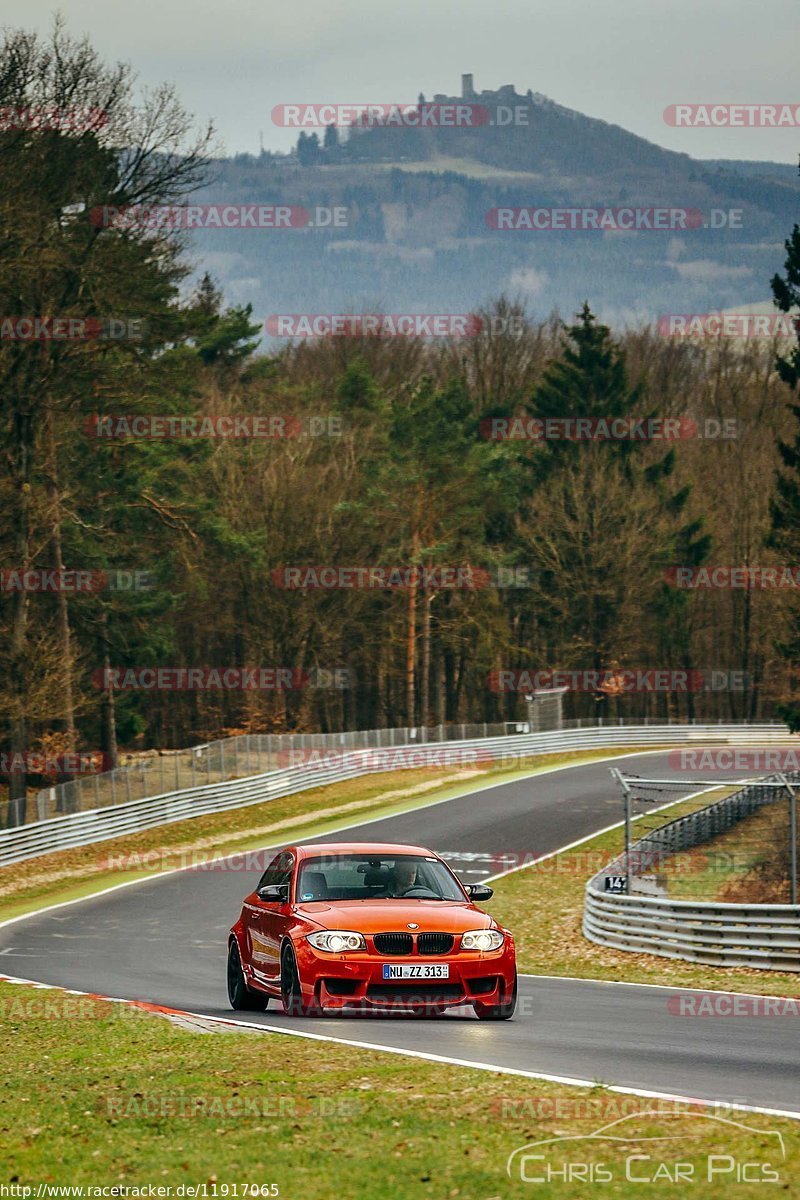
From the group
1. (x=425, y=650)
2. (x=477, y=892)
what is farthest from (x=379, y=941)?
(x=425, y=650)

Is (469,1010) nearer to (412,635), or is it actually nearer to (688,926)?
(688,926)

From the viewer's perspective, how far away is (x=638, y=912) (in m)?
23.8

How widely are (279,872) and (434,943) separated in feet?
7.62

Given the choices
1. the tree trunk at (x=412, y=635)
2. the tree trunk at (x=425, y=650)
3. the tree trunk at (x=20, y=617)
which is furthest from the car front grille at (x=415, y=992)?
the tree trunk at (x=425, y=650)

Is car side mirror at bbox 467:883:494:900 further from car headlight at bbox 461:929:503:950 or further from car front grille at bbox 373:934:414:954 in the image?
car front grille at bbox 373:934:414:954

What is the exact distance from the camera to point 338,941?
1320 centimetres

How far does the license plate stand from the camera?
43.0 feet

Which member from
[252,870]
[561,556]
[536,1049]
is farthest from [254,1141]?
[561,556]

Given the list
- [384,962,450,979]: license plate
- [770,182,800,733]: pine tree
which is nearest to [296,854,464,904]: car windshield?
[384,962,450,979]: license plate

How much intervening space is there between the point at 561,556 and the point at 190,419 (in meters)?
24.8

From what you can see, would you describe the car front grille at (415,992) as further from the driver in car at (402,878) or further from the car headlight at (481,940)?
the driver in car at (402,878)

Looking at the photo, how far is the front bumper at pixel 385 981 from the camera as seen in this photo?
13164 millimetres

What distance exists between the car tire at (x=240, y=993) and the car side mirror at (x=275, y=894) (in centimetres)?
98

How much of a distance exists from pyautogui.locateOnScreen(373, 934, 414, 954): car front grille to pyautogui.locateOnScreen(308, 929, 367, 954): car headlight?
0.12m
